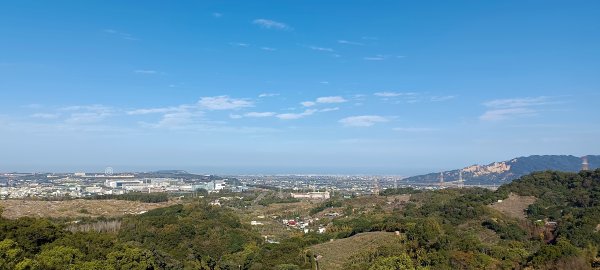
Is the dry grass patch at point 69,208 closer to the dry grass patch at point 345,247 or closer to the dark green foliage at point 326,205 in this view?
the dark green foliage at point 326,205

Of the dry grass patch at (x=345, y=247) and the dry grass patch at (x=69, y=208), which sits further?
the dry grass patch at (x=69, y=208)

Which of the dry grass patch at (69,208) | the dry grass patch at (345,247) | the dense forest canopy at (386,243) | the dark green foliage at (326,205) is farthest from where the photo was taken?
the dark green foliage at (326,205)

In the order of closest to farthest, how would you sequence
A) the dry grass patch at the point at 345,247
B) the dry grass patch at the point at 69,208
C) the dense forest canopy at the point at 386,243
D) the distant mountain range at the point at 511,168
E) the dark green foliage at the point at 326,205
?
the dense forest canopy at the point at 386,243, the dry grass patch at the point at 345,247, the dry grass patch at the point at 69,208, the dark green foliage at the point at 326,205, the distant mountain range at the point at 511,168

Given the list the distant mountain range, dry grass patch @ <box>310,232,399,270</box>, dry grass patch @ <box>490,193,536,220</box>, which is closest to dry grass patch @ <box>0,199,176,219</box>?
dry grass patch @ <box>310,232,399,270</box>

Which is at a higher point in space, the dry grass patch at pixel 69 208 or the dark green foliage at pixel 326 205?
the dry grass patch at pixel 69 208

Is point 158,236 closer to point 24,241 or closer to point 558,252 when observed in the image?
point 24,241

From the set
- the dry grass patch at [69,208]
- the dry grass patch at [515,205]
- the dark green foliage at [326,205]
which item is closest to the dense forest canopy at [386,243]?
the dry grass patch at [515,205]

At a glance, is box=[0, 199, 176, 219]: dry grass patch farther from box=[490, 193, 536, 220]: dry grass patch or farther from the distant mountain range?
the distant mountain range

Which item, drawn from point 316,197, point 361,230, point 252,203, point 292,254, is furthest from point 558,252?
point 316,197
